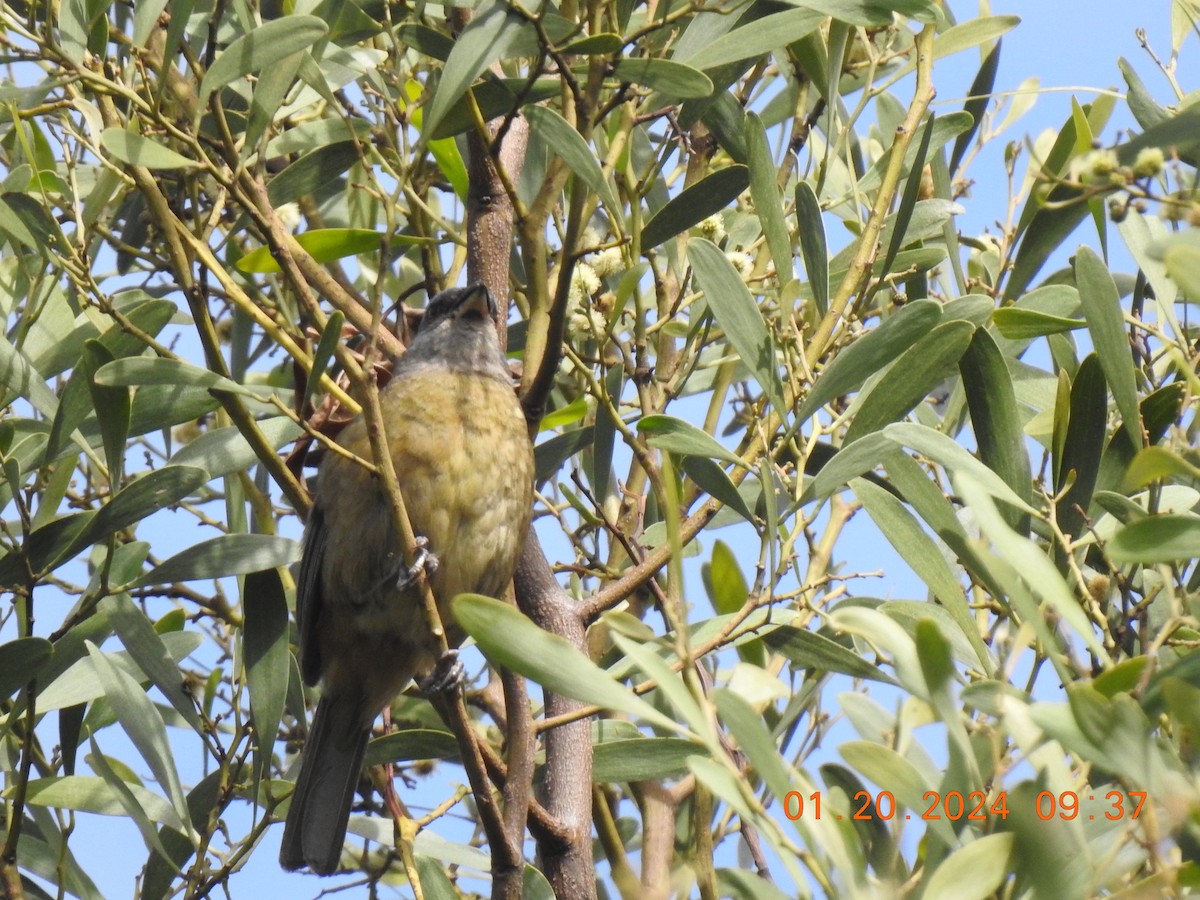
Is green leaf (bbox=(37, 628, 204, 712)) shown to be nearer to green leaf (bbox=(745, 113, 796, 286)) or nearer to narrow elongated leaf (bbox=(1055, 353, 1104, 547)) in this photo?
green leaf (bbox=(745, 113, 796, 286))

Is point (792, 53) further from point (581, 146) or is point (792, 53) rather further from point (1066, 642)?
point (1066, 642)

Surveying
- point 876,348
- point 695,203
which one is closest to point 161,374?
point 695,203

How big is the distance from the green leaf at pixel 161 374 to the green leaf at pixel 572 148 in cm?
64

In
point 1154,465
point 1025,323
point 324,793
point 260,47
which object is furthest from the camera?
point 324,793

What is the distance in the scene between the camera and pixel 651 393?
3078mm

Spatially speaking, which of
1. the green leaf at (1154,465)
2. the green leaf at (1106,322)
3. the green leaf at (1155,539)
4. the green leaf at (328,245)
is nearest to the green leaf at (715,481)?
the green leaf at (1106,322)

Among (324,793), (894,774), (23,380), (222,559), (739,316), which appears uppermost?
(23,380)

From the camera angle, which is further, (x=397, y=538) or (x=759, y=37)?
(x=397, y=538)

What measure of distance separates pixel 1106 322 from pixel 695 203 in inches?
31.9

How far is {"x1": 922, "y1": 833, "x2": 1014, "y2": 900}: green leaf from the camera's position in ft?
4.80

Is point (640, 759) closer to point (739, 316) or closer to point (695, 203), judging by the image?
point (739, 316)

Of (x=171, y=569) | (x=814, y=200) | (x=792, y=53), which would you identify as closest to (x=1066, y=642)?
(x=814, y=200)

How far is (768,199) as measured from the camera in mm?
2449
